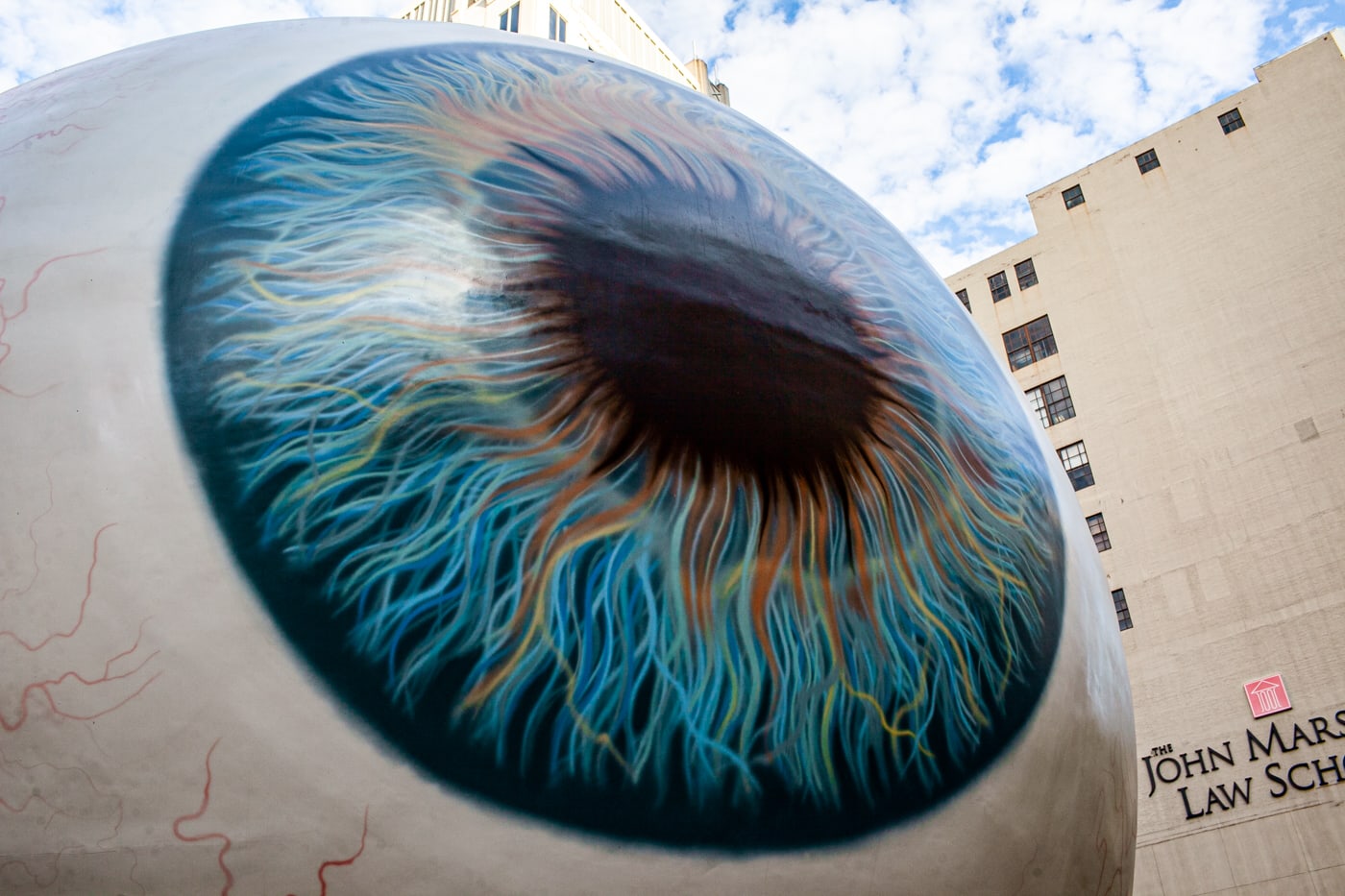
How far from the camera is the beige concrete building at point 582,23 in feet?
181

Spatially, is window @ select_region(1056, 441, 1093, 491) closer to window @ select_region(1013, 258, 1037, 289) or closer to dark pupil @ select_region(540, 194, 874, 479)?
window @ select_region(1013, 258, 1037, 289)

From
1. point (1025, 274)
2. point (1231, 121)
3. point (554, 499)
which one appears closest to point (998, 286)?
point (1025, 274)

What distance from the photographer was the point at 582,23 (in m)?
58.7

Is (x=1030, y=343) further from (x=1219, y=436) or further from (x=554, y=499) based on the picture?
(x=554, y=499)

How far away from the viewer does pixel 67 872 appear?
2.67 metres

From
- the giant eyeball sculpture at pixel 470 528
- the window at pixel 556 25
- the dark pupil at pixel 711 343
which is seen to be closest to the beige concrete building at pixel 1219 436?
the window at pixel 556 25

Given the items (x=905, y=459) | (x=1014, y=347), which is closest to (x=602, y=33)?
(x=1014, y=347)

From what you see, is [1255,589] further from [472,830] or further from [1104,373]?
[472,830]

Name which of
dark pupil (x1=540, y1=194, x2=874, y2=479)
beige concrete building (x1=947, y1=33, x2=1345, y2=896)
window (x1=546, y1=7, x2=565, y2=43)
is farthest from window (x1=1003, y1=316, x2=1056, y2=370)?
dark pupil (x1=540, y1=194, x2=874, y2=479)

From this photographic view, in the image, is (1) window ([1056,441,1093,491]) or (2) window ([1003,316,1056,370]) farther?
(2) window ([1003,316,1056,370])

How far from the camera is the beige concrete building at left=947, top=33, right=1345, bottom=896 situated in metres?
28.6

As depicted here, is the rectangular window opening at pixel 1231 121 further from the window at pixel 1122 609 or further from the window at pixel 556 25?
the window at pixel 556 25

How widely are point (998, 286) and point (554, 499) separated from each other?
40563 millimetres

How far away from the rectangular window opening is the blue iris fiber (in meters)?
38.1
